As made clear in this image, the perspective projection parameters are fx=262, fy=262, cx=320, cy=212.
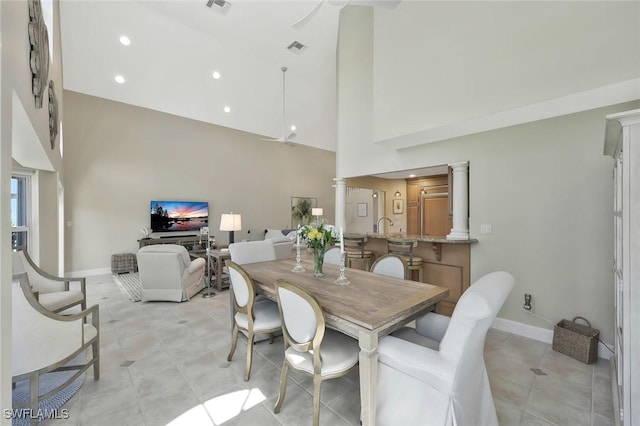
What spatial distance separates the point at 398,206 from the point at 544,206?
12.1 ft

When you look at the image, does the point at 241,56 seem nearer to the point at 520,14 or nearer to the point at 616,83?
the point at 520,14

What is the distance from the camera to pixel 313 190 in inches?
404

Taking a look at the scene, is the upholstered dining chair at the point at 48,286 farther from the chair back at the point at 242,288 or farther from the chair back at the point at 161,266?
the chair back at the point at 242,288

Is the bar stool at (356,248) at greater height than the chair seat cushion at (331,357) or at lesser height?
greater

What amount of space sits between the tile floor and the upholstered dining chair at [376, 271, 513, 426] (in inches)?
16.3

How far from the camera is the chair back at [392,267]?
252 cm

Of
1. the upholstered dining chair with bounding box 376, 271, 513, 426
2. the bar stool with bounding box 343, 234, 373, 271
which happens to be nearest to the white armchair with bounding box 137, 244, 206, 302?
the bar stool with bounding box 343, 234, 373, 271

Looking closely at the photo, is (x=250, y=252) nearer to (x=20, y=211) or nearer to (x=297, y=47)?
(x=20, y=211)

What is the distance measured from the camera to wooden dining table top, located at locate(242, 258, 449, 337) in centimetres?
154

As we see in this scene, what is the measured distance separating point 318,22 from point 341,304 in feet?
17.7

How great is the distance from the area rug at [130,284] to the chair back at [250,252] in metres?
2.40

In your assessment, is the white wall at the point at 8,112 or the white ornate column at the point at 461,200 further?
the white ornate column at the point at 461,200

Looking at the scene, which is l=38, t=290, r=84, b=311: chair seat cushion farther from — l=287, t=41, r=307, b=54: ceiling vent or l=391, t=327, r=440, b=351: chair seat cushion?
l=287, t=41, r=307, b=54: ceiling vent

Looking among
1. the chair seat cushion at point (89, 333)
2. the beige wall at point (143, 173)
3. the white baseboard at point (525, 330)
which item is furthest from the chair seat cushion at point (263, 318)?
the beige wall at point (143, 173)
